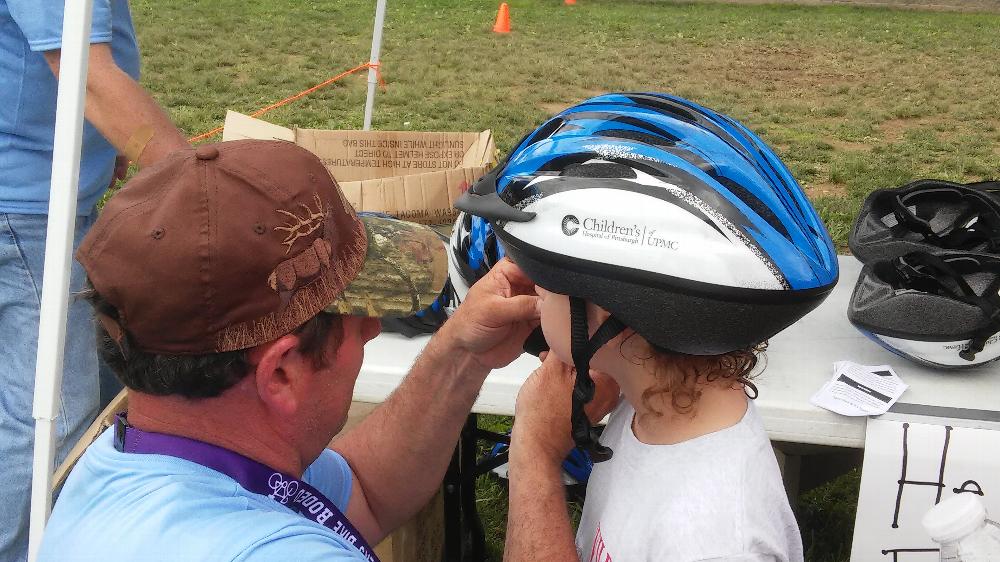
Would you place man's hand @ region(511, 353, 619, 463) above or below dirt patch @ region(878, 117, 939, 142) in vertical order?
above

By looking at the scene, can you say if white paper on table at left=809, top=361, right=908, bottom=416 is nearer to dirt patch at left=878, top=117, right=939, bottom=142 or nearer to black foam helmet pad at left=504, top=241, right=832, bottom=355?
black foam helmet pad at left=504, top=241, right=832, bottom=355

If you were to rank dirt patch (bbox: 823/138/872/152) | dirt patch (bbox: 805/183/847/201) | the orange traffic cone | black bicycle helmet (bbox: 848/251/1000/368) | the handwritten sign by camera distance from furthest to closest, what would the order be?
the orange traffic cone → dirt patch (bbox: 823/138/872/152) → dirt patch (bbox: 805/183/847/201) → black bicycle helmet (bbox: 848/251/1000/368) → the handwritten sign

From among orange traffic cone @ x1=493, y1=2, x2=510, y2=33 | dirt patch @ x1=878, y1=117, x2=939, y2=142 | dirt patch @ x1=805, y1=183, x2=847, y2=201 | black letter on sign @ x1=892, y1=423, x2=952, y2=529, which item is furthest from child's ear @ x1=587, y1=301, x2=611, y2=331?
orange traffic cone @ x1=493, y1=2, x2=510, y2=33

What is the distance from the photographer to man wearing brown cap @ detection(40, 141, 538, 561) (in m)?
1.39

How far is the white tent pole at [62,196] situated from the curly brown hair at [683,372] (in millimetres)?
1181

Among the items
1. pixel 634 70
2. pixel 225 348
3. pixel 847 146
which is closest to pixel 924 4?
pixel 634 70

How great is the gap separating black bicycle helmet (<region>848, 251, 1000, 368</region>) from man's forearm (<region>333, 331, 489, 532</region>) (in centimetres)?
121

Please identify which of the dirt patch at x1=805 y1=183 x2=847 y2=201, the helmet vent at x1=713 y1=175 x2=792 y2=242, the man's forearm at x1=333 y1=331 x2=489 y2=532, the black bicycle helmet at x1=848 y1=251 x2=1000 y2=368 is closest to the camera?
the helmet vent at x1=713 y1=175 x2=792 y2=242

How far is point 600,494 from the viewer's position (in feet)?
6.19

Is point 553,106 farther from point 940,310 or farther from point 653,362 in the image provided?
point 653,362

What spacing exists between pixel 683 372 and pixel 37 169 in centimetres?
215

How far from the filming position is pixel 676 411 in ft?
5.81

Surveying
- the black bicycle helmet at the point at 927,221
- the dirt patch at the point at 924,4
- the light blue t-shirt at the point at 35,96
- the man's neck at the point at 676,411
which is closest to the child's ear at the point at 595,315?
the man's neck at the point at 676,411

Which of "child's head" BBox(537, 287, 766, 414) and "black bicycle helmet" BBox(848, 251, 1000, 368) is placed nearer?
"child's head" BBox(537, 287, 766, 414)
